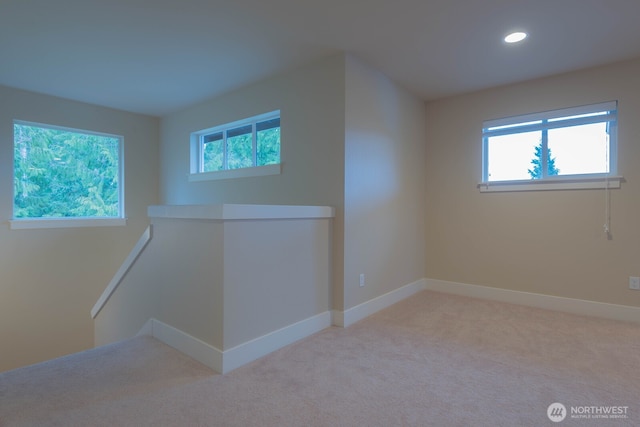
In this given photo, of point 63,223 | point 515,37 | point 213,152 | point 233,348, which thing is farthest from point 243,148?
point 515,37

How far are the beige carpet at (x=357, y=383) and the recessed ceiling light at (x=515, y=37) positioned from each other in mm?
2431

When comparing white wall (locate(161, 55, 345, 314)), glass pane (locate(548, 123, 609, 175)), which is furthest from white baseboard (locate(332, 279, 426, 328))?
glass pane (locate(548, 123, 609, 175))

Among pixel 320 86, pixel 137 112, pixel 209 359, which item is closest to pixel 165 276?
pixel 209 359

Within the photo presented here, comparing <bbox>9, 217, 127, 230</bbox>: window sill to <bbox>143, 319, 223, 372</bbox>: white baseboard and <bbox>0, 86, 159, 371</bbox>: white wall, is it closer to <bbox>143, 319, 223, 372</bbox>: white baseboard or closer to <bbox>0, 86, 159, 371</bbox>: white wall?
<bbox>0, 86, 159, 371</bbox>: white wall

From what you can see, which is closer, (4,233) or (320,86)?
(320,86)

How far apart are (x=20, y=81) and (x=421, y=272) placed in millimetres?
5211

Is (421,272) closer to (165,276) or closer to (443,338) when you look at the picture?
(443,338)

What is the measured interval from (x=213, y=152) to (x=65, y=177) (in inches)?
75.6

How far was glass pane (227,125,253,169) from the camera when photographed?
4.00 m

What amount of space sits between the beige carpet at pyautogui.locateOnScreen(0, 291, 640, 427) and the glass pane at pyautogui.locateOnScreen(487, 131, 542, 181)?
5.54 ft

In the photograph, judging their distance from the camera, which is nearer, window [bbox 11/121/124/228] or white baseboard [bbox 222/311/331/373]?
white baseboard [bbox 222/311/331/373]

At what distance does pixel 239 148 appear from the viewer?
412 cm

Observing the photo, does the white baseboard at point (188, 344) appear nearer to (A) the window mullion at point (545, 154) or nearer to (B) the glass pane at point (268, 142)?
(B) the glass pane at point (268, 142)

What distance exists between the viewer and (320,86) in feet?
9.94
